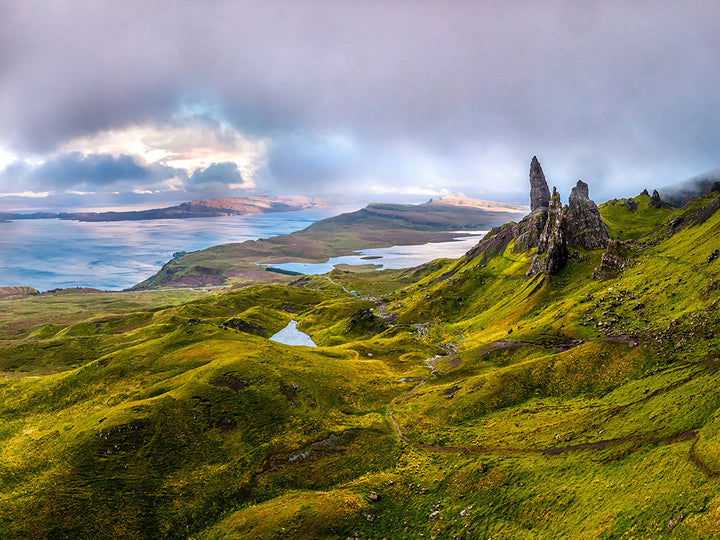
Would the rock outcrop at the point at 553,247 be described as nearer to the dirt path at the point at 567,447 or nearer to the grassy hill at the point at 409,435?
the grassy hill at the point at 409,435

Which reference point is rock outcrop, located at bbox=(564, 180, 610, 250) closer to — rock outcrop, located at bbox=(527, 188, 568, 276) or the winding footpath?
rock outcrop, located at bbox=(527, 188, 568, 276)

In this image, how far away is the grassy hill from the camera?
153 feet

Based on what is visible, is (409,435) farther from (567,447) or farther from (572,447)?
(572,447)

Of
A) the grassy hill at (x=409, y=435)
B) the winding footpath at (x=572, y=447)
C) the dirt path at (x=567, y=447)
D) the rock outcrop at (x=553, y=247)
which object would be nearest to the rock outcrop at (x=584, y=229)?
the rock outcrop at (x=553, y=247)

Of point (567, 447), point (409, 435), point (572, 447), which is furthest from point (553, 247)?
point (409, 435)

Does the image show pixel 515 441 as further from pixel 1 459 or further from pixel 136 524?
pixel 1 459

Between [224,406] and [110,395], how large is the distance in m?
34.6

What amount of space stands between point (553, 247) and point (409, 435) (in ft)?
344

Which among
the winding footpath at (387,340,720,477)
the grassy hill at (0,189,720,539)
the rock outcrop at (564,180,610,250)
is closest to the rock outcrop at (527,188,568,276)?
the rock outcrop at (564,180,610,250)

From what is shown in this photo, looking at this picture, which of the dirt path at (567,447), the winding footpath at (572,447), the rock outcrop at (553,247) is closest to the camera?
the winding footpath at (572,447)

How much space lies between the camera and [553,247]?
141750mm

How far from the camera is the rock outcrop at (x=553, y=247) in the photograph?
461 feet

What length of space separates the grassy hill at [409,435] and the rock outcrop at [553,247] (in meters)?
28.4

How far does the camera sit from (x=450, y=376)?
9531 cm
